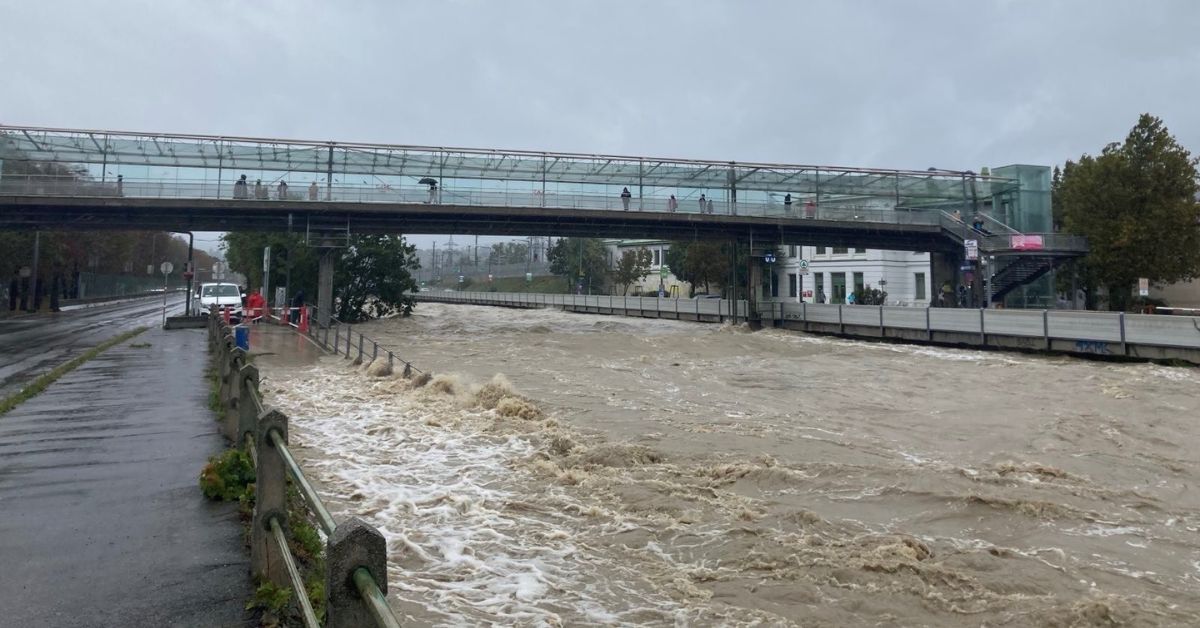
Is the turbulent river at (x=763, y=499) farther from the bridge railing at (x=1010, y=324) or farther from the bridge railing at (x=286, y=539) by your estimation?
the bridge railing at (x=1010, y=324)

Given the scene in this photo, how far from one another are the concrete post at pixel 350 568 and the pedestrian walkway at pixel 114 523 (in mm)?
1916

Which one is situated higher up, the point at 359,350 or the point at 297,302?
the point at 297,302

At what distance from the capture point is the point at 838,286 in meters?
70.4

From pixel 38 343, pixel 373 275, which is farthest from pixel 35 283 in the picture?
pixel 38 343

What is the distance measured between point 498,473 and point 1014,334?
25.5 metres

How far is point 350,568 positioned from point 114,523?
14.6 ft

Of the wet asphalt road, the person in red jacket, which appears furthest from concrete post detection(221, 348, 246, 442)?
the person in red jacket

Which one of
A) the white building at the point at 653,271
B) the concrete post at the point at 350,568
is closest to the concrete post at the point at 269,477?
the concrete post at the point at 350,568

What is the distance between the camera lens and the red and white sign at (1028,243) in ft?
136

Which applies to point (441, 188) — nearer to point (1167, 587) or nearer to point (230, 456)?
point (230, 456)

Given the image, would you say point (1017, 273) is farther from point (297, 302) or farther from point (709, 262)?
point (297, 302)

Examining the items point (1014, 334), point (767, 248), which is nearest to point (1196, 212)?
point (1014, 334)

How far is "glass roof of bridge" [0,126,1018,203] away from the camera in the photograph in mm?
40031

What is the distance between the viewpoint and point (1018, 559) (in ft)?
22.5
